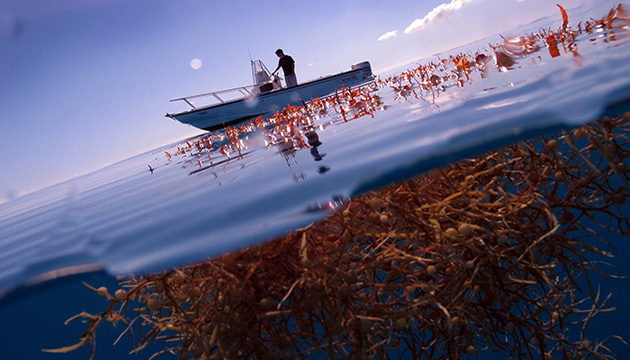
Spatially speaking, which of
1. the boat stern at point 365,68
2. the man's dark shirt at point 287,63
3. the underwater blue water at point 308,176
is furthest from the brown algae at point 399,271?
the boat stern at point 365,68

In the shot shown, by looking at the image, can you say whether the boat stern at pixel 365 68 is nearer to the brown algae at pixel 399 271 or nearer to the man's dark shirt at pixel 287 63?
the man's dark shirt at pixel 287 63

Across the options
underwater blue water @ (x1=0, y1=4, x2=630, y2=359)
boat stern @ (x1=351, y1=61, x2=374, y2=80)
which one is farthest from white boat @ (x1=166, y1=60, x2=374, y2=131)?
underwater blue water @ (x1=0, y1=4, x2=630, y2=359)

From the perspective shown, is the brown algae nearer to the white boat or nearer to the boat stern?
the white boat

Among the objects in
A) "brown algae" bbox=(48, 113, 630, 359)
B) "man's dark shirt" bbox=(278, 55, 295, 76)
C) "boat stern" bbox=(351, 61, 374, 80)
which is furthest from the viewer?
"boat stern" bbox=(351, 61, 374, 80)

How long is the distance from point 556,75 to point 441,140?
135 centimetres

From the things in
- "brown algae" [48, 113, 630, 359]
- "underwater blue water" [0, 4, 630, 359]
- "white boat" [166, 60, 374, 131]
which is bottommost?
"brown algae" [48, 113, 630, 359]

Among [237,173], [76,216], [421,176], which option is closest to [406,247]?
[421,176]

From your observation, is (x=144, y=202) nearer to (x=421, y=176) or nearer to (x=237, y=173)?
(x=237, y=173)

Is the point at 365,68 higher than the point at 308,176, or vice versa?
the point at 365,68

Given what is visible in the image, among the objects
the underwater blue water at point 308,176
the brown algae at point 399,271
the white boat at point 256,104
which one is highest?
the white boat at point 256,104

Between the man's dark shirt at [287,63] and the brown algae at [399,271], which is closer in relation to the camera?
the brown algae at [399,271]

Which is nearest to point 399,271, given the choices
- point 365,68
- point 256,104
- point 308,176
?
point 308,176

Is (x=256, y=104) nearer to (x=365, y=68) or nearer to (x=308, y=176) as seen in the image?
(x=365, y=68)

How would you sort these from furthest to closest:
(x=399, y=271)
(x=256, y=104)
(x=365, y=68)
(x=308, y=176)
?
(x=365, y=68)
(x=256, y=104)
(x=308, y=176)
(x=399, y=271)
